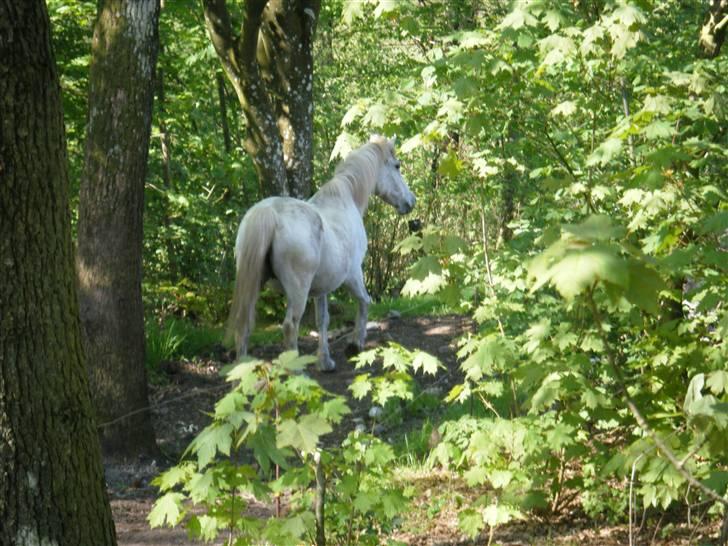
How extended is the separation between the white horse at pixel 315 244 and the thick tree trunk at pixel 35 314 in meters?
4.49

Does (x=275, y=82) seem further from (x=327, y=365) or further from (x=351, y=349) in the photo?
Result: (x=327, y=365)

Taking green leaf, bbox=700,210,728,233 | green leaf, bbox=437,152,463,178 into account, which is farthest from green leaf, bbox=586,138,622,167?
green leaf, bbox=437,152,463,178

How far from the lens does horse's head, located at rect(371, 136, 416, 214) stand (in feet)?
34.0

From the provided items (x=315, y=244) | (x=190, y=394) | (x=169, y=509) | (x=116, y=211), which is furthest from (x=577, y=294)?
(x=315, y=244)

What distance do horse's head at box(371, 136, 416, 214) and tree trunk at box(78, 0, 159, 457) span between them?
4392mm

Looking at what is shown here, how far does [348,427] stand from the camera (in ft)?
24.8

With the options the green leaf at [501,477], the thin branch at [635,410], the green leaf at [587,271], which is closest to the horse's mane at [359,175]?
the green leaf at [501,477]

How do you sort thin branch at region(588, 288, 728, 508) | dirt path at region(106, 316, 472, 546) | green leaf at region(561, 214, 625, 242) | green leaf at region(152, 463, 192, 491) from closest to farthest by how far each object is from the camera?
green leaf at region(561, 214, 625, 242)
thin branch at region(588, 288, 728, 508)
green leaf at region(152, 463, 192, 491)
dirt path at region(106, 316, 472, 546)

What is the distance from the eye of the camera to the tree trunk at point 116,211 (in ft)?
19.8

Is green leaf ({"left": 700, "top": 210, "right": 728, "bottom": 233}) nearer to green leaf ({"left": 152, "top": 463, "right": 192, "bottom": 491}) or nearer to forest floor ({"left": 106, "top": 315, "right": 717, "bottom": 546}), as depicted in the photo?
forest floor ({"left": 106, "top": 315, "right": 717, "bottom": 546})

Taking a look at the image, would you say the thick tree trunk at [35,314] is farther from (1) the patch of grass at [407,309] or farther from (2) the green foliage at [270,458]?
(1) the patch of grass at [407,309]

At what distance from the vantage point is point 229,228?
14.4 m

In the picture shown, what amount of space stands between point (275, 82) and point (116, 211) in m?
A: 4.92

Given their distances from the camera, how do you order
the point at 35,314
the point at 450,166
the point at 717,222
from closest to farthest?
1. the point at 35,314
2. the point at 717,222
3. the point at 450,166
